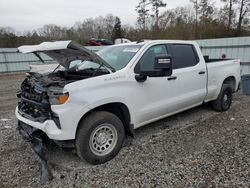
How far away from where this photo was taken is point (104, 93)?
316 centimetres

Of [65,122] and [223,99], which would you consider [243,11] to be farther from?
[65,122]

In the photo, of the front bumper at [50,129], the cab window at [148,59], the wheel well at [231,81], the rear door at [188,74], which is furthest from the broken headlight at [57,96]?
the wheel well at [231,81]

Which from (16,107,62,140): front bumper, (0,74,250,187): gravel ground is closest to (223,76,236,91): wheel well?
(0,74,250,187): gravel ground

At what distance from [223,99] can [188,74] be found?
1.73 metres

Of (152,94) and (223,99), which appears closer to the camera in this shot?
(152,94)

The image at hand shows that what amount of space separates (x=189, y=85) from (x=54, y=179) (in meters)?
3.06

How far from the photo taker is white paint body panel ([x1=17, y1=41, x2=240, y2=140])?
2895 mm

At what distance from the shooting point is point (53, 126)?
114 inches

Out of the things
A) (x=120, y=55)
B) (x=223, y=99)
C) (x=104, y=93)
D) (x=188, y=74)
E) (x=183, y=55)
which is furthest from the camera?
(x=223, y=99)

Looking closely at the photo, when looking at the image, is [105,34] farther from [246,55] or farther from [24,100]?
[24,100]

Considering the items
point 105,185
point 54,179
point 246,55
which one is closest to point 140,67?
point 105,185

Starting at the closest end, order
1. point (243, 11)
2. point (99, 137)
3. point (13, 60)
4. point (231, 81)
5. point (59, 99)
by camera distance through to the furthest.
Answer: point (59, 99) < point (99, 137) < point (231, 81) < point (13, 60) < point (243, 11)

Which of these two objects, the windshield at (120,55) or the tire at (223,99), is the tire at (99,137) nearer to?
the windshield at (120,55)

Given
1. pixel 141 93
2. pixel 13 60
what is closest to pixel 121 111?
pixel 141 93
